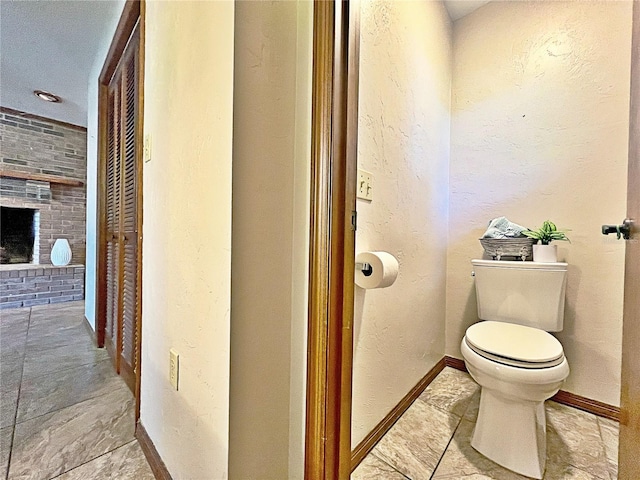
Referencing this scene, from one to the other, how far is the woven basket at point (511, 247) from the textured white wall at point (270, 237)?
133cm

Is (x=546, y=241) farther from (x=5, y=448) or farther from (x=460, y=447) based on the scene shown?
(x=5, y=448)

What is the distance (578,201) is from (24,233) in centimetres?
560

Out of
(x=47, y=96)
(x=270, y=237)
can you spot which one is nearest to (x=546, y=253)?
(x=270, y=237)

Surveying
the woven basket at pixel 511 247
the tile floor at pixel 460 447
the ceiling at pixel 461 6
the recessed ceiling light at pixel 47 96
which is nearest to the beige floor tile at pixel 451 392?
the tile floor at pixel 460 447

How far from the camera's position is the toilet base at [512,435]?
3.73 ft

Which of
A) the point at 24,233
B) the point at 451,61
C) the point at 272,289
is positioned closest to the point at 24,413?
the point at 272,289

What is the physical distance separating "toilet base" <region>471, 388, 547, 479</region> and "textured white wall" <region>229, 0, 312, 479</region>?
0.86 metres

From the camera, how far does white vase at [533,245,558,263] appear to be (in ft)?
5.05

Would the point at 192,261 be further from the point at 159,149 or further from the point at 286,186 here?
the point at 159,149

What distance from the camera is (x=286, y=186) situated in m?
0.83

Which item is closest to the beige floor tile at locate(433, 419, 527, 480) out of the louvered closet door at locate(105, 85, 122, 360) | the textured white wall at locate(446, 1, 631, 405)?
the textured white wall at locate(446, 1, 631, 405)

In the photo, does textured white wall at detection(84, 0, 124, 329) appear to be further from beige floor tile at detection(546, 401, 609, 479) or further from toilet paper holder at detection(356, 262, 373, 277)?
beige floor tile at detection(546, 401, 609, 479)

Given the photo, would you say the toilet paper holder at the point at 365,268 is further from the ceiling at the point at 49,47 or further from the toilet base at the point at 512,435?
the ceiling at the point at 49,47

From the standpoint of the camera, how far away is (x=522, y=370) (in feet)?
3.57
